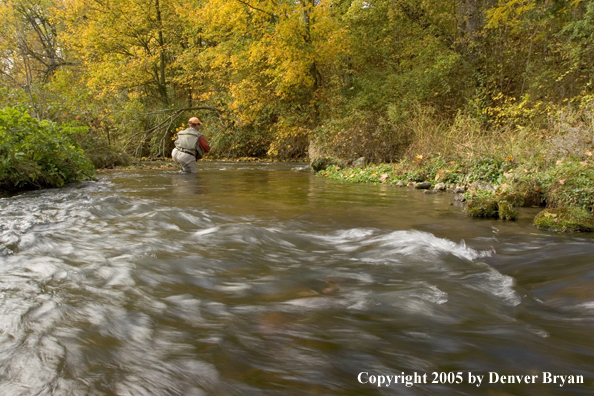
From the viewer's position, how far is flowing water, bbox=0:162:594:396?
82.7 inches

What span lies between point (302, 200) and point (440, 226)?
3180mm

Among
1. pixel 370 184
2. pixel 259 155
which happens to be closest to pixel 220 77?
pixel 259 155

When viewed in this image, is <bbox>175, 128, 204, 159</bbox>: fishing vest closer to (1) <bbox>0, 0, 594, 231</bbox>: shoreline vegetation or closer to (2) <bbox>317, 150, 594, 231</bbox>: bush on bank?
(1) <bbox>0, 0, 594, 231</bbox>: shoreline vegetation

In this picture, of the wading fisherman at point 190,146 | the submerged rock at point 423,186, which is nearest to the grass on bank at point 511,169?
the submerged rock at point 423,186

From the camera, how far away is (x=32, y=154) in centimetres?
866

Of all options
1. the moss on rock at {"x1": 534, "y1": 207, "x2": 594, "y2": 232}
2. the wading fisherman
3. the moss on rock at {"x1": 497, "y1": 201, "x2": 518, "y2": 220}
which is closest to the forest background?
the moss on rock at {"x1": 497, "y1": 201, "x2": 518, "y2": 220}

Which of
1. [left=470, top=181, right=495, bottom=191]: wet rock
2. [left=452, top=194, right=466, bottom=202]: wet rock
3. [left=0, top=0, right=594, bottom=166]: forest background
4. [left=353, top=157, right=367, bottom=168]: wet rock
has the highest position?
[left=0, top=0, right=594, bottom=166]: forest background

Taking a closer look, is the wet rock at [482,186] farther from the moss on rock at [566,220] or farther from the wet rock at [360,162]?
the wet rock at [360,162]

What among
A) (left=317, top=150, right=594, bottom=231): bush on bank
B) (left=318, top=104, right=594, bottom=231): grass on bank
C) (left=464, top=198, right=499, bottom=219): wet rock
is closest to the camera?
(left=317, top=150, right=594, bottom=231): bush on bank

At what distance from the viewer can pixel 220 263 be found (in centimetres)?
405

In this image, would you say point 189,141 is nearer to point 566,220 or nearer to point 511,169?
point 511,169

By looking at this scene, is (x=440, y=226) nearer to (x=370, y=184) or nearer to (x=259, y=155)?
(x=370, y=184)

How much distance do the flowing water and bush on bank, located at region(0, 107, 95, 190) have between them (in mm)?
2693

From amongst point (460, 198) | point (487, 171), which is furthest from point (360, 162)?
point (460, 198)
